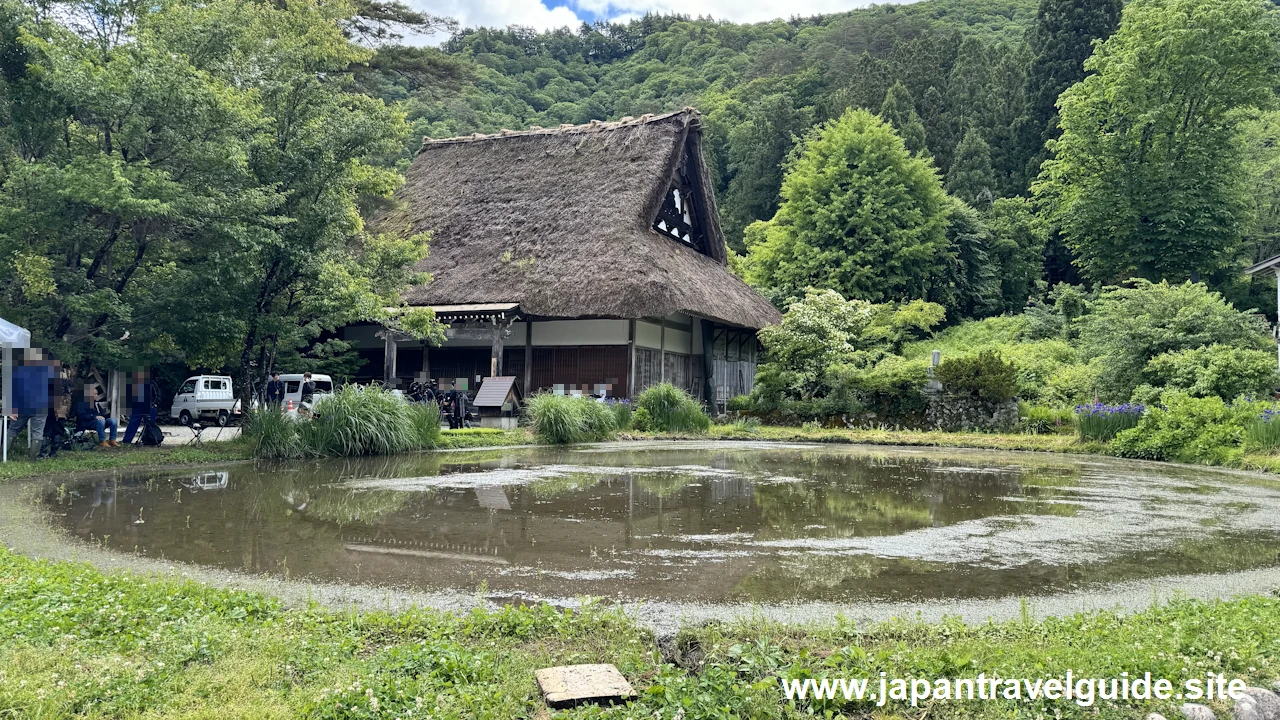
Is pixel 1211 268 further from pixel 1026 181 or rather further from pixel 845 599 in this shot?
pixel 845 599

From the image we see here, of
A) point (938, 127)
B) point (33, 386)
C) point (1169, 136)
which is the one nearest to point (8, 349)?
point (33, 386)

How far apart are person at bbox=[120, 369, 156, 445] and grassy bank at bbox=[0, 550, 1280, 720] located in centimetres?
871

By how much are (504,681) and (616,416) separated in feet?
46.6

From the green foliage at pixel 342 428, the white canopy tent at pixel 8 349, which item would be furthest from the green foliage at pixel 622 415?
the white canopy tent at pixel 8 349

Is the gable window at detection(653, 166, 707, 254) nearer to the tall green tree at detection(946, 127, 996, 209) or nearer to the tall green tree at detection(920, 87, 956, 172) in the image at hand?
the tall green tree at detection(946, 127, 996, 209)

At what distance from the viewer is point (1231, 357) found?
1335 cm

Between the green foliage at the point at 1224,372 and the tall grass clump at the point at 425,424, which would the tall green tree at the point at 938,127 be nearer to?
the green foliage at the point at 1224,372

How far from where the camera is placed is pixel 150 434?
12320mm

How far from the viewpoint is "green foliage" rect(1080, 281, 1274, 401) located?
14.8 meters

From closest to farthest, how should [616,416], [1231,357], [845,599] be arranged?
[845,599] < [1231,357] < [616,416]

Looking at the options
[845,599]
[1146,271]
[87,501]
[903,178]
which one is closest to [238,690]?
[845,599]

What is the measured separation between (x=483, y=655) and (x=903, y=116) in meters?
37.7

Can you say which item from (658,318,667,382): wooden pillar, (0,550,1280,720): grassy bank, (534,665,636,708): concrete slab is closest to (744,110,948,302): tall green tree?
(658,318,667,382): wooden pillar

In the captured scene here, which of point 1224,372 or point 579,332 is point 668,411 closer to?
point 579,332
